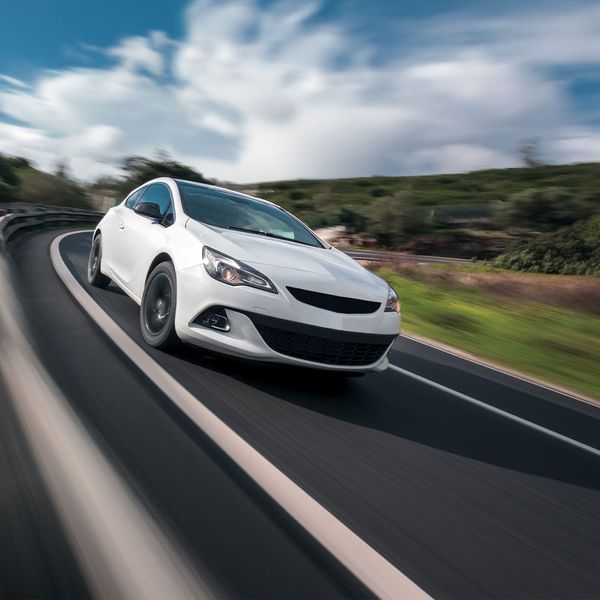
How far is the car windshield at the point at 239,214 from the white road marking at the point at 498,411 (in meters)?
1.60

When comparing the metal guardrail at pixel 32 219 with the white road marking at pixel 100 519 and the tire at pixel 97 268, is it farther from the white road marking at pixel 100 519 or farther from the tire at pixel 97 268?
the white road marking at pixel 100 519

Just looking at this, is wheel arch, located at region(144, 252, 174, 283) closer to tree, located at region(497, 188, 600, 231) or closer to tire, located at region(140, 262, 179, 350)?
tire, located at region(140, 262, 179, 350)

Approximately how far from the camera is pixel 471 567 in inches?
97.7

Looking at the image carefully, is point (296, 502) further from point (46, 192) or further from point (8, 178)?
point (8, 178)

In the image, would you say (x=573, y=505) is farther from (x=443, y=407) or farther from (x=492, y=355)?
(x=492, y=355)

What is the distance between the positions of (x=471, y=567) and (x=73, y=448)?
1.68m

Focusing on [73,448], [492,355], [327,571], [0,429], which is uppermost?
[73,448]

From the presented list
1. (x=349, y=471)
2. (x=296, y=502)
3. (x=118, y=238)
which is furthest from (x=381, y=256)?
(x=296, y=502)

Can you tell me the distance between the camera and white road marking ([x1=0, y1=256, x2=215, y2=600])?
1401 millimetres

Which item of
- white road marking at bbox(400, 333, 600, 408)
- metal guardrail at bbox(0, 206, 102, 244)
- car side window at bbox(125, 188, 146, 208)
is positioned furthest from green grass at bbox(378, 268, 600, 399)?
metal guardrail at bbox(0, 206, 102, 244)

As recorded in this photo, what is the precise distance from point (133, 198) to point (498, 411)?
4.62 metres

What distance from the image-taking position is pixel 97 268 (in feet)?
23.8

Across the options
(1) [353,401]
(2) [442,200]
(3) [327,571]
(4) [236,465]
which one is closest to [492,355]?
(1) [353,401]

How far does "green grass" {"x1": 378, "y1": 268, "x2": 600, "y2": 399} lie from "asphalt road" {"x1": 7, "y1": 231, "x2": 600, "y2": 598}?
253cm
